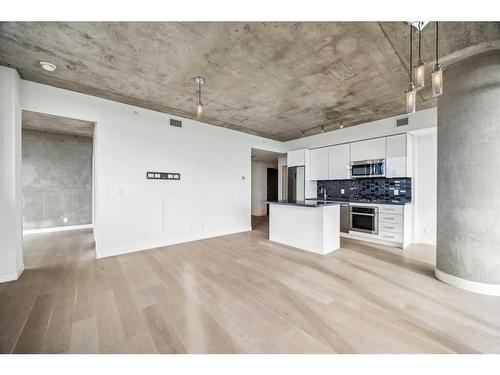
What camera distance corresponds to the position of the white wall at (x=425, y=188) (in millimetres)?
4348

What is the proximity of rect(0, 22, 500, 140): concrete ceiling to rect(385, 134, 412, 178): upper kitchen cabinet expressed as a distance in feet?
2.46

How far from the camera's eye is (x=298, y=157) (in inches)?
248

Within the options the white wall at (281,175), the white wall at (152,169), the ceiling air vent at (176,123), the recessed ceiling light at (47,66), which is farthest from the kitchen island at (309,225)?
the recessed ceiling light at (47,66)

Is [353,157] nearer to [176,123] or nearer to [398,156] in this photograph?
[398,156]

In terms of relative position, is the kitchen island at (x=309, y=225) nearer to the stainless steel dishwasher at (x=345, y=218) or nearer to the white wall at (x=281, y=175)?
the stainless steel dishwasher at (x=345, y=218)

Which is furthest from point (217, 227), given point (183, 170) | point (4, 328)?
point (4, 328)

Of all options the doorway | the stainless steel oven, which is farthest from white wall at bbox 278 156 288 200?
the stainless steel oven

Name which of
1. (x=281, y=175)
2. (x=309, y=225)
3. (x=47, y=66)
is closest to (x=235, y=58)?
(x=47, y=66)

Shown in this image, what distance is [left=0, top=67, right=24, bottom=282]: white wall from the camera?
2621mm

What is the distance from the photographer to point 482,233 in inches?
91.5

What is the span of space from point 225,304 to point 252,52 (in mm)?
2847

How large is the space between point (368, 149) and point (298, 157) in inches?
77.5
